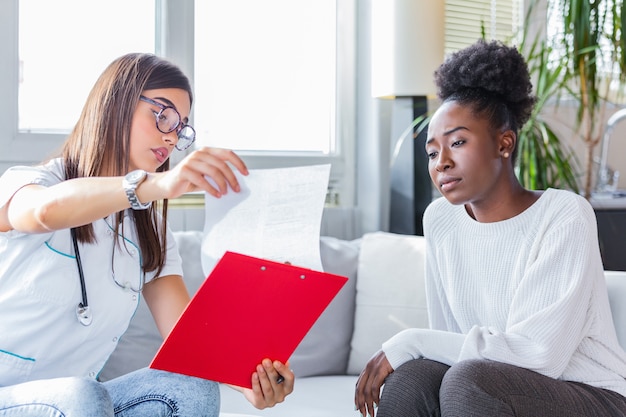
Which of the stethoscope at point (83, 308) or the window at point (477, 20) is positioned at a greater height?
the window at point (477, 20)

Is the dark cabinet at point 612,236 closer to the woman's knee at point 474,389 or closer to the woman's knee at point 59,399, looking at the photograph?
the woman's knee at point 474,389

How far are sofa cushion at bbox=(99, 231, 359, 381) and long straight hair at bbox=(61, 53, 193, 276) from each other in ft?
2.35

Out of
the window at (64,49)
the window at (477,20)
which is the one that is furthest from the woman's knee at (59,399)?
the window at (477,20)

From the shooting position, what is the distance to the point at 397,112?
2879 millimetres

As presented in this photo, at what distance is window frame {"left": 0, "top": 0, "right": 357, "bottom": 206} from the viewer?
2.34 m

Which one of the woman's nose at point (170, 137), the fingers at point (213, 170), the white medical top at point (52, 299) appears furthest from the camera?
the woman's nose at point (170, 137)

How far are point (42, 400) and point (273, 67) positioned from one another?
1.98 m

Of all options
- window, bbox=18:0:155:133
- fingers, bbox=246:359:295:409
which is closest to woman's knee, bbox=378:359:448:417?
fingers, bbox=246:359:295:409

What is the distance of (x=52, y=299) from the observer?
1.33 metres

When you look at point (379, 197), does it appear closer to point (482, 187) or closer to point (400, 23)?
point (400, 23)

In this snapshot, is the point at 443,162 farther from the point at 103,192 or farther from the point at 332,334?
the point at 332,334

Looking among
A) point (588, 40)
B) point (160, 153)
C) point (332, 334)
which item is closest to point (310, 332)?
point (332, 334)

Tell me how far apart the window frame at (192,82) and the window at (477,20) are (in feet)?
1.66

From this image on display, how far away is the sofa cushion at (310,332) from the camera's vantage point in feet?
6.93
